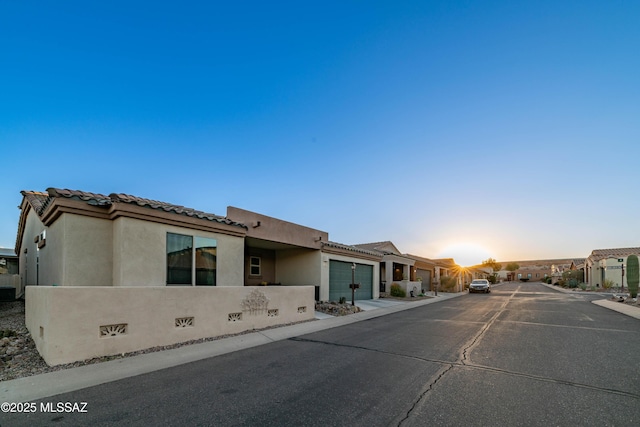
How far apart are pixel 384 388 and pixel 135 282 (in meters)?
7.40

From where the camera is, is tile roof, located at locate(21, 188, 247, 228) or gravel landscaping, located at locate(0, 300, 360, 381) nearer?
gravel landscaping, located at locate(0, 300, 360, 381)

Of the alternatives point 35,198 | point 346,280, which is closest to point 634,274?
point 346,280

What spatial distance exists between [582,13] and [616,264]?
132 ft

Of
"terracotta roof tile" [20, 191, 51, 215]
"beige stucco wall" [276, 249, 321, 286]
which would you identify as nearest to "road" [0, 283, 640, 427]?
"beige stucco wall" [276, 249, 321, 286]

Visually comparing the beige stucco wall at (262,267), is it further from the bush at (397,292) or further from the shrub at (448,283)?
the shrub at (448,283)

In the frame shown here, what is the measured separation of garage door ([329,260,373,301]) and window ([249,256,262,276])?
411 centimetres

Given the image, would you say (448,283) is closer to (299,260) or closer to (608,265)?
(608,265)

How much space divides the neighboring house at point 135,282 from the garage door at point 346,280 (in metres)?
5.83

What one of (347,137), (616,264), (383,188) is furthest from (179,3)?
(616,264)

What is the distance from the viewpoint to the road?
158 inches

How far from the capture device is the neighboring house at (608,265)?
1453 inches

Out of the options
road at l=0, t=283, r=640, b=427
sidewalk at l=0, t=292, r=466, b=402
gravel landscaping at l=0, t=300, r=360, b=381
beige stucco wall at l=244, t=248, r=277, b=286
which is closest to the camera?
road at l=0, t=283, r=640, b=427

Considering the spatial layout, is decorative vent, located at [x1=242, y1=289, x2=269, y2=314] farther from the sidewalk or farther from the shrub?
the shrub

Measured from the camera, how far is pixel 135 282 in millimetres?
8953
